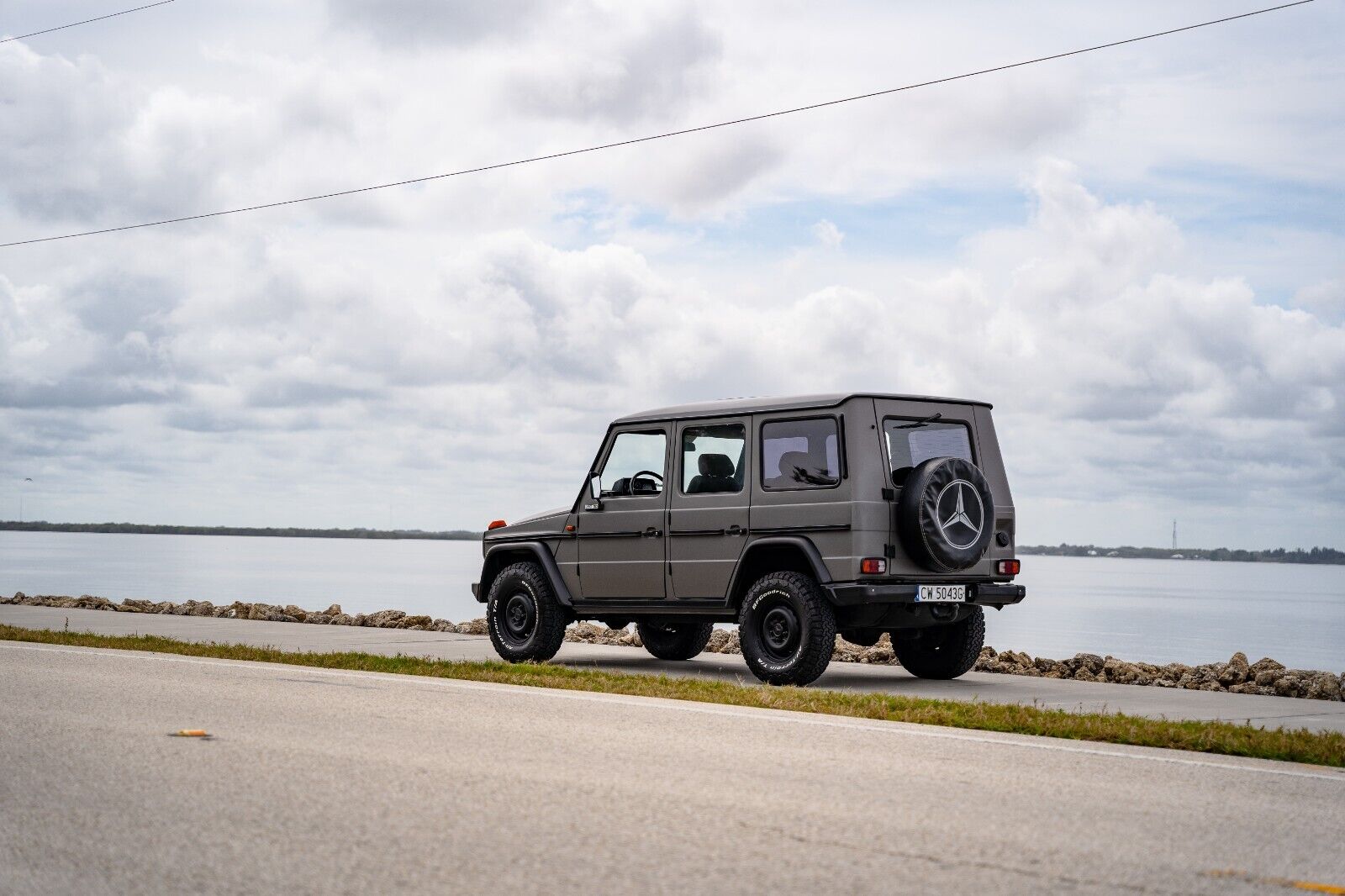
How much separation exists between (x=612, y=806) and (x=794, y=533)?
6317 mm

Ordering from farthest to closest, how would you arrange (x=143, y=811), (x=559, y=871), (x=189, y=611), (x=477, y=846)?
(x=189, y=611) → (x=143, y=811) → (x=477, y=846) → (x=559, y=871)

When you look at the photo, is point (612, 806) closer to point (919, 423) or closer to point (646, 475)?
point (919, 423)

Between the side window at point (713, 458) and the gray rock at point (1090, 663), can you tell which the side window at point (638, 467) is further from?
the gray rock at point (1090, 663)

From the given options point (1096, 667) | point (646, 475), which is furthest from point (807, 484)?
point (1096, 667)

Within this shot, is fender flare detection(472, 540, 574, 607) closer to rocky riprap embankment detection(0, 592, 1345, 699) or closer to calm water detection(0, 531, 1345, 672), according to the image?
rocky riprap embankment detection(0, 592, 1345, 699)

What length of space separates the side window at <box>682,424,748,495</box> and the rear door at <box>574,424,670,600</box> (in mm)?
251

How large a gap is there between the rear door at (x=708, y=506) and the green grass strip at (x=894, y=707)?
0.94 meters

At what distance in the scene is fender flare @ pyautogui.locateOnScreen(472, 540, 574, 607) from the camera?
1427 centimetres

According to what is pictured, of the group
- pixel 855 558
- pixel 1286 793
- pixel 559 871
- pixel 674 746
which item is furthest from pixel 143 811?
pixel 855 558

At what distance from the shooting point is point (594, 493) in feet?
46.2

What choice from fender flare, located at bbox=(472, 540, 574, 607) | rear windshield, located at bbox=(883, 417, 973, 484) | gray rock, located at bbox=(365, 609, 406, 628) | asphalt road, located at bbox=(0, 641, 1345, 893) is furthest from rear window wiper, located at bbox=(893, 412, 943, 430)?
gray rock, located at bbox=(365, 609, 406, 628)

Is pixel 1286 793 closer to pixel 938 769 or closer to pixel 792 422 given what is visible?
pixel 938 769

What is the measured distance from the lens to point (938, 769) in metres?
7.56

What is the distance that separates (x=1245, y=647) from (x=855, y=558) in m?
37.3
